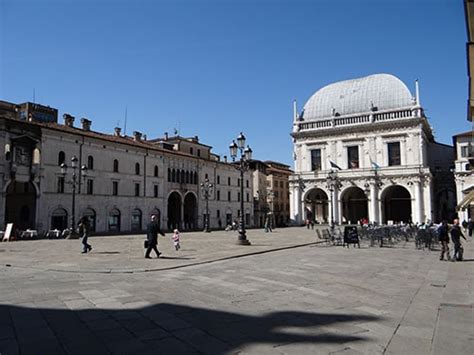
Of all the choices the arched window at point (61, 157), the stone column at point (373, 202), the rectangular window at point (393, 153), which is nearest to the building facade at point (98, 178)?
the arched window at point (61, 157)

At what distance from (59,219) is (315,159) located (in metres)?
37.2

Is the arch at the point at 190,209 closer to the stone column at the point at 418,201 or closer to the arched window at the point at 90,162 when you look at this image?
the arched window at the point at 90,162

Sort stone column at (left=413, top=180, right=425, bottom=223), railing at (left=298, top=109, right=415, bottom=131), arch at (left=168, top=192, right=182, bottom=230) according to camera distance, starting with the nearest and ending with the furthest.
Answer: stone column at (left=413, top=180, right=425, bottom=223) < railing at (left=298, top=109, right=415, bottom=131) < arch at (left=168, top=192, right=182, bottom=230)

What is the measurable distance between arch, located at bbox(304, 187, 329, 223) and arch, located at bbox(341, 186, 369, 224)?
309 centimetres

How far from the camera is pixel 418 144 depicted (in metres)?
51.7

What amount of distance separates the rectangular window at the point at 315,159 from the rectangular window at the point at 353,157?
4.41 metres

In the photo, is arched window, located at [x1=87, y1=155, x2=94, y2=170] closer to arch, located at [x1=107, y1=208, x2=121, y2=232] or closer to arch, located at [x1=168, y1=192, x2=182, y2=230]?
arch, located at [x1=107, y1=208, x2=121, y2=232]

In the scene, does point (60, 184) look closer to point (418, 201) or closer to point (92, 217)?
point (92, 217)

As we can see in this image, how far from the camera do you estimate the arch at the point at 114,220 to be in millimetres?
43594

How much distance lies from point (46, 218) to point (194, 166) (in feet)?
77.0

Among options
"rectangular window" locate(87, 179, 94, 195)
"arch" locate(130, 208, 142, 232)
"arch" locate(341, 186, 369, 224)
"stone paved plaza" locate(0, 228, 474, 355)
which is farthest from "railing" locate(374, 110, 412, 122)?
"stone paved plaza" locate(0, 228, 474, 355)

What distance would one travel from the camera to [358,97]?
192 ft

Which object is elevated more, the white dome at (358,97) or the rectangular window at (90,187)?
the white dome at (358,97)

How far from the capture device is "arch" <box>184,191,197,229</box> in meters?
56.0
